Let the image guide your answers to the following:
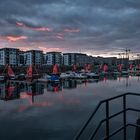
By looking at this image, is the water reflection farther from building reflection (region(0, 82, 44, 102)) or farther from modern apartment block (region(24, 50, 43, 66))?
modern apartment block (region(24, 50, 43, 66))

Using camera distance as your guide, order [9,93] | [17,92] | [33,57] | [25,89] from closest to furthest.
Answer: [9,93] < [17,92] < [25,89] < [33,57]

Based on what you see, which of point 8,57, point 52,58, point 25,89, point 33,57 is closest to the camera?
point 25,89

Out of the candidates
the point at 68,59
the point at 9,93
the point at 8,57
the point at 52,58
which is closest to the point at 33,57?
the point at 52,58

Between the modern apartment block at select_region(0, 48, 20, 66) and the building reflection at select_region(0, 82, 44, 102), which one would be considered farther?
the modern apartment block at select_region(0, 48, 20, 66)

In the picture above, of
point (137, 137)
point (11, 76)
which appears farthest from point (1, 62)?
point (137, 137)

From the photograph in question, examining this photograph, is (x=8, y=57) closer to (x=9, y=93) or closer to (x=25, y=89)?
(x=25, y=89)

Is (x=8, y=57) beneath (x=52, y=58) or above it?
beneath

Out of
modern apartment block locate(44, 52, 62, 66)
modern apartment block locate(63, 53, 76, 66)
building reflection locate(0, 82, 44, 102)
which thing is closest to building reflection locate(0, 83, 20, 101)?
building reflection locate(0, 82, 44, 102)

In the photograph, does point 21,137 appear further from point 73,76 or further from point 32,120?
point 73,76

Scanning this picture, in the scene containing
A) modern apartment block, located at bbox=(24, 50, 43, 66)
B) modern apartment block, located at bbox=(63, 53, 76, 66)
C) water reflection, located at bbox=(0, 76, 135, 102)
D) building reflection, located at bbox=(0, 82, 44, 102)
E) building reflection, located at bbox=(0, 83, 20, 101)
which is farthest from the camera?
modern apartment block, located at bbox=(63, 53, 76, 66)

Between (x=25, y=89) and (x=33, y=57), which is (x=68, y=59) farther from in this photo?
(x=25, y=89)

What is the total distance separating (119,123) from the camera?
16.2 m

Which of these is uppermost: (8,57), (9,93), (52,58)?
(52,58)

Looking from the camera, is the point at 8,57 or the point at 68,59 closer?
the point at 8,57
